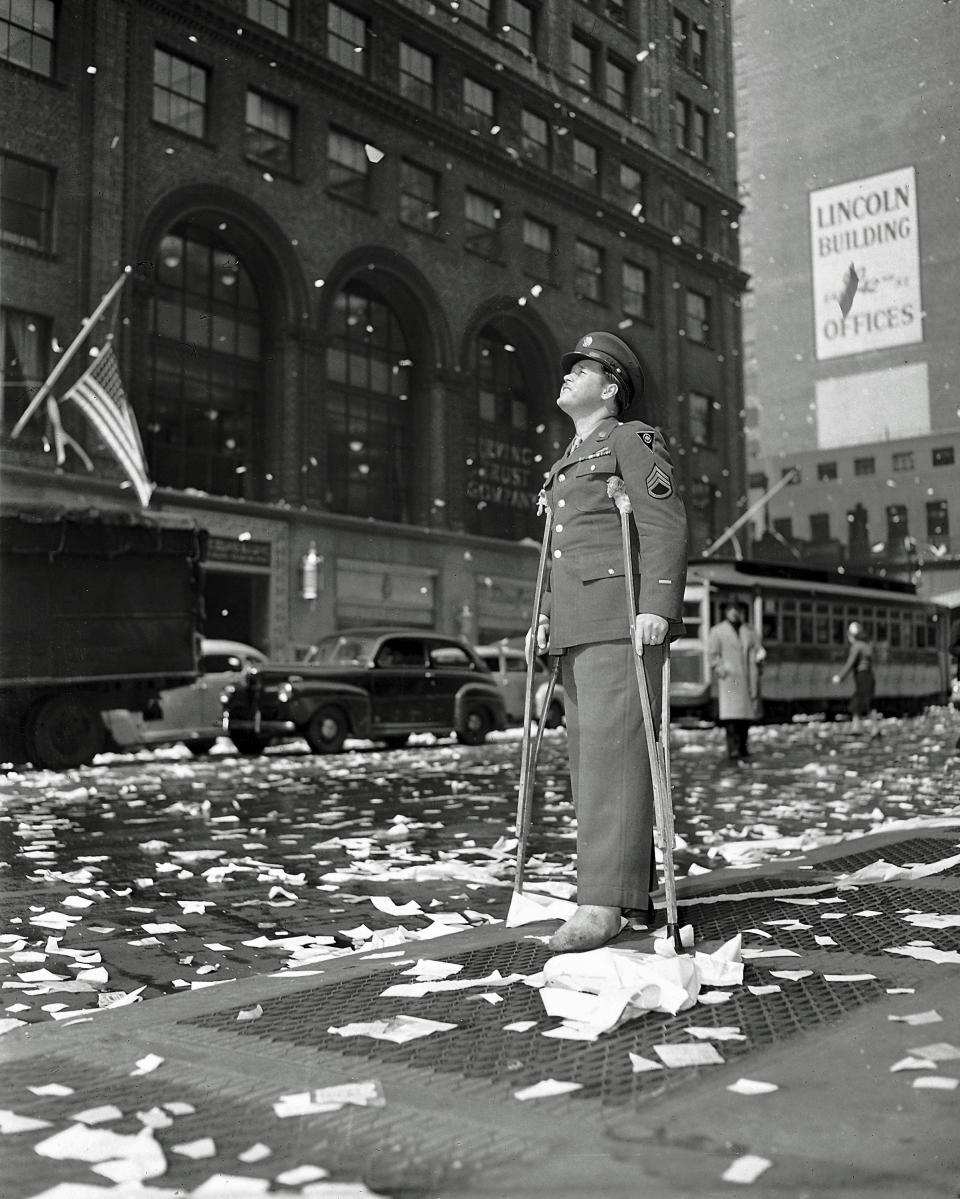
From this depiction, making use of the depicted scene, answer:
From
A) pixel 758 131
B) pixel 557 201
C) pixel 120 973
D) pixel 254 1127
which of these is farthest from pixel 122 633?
pixel 254 1127

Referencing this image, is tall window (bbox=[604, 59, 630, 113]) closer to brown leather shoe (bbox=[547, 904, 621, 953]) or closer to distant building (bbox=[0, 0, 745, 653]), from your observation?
distant building (bbox=[0, 0, 745, 653])

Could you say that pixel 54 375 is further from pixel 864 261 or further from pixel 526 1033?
pixel 526 1033

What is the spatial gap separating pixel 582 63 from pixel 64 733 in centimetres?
862

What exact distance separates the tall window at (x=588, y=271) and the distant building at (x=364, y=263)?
0.22 ft

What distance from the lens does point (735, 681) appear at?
581 inches

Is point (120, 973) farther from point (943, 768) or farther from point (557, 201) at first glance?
point (557, 201)

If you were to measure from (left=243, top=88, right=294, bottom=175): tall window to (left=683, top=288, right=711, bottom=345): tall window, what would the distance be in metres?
10.7

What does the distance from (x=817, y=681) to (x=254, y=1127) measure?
26.2m

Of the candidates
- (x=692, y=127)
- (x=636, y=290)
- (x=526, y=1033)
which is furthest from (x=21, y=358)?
(x=526, y=1033)

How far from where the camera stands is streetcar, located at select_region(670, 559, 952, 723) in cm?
2511

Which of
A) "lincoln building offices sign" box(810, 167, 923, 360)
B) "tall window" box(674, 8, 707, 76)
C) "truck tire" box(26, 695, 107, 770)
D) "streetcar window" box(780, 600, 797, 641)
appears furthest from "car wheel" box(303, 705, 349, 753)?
"streetcar window" box(780, 600, 797, 641)

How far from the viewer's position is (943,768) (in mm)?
13117

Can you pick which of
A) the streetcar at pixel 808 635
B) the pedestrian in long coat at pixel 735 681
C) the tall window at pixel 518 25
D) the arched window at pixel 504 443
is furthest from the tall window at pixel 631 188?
the streetcar at pixel 808 635

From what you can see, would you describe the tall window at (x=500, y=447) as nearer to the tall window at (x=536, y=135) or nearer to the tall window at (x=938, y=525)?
the tall window at (x=938, y=525)
